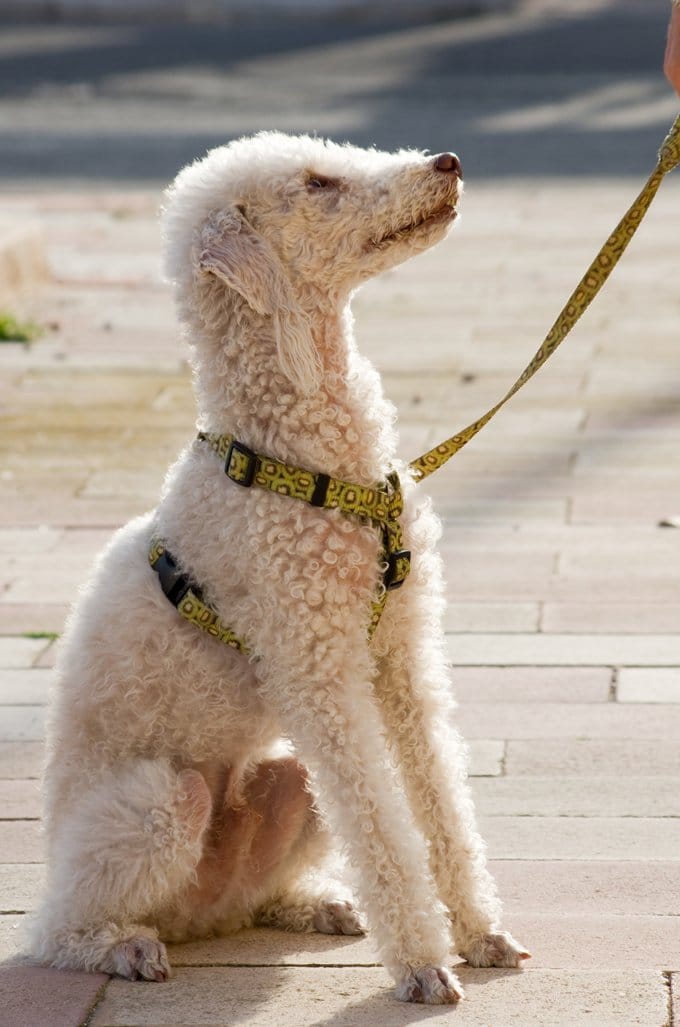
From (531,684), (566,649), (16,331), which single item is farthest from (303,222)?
(16,331)

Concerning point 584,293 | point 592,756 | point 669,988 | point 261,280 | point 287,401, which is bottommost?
point 669,988

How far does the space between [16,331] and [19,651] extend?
13.5 feet

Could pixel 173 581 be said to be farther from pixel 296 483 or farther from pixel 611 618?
pixel 611 618

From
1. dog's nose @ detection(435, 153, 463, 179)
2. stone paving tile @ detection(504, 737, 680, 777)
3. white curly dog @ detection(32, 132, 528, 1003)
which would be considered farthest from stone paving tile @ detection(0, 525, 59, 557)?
dog's nose @ detection(435, 153, 463, 179)

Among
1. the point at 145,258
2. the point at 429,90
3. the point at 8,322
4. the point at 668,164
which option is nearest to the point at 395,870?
the point at 668,164

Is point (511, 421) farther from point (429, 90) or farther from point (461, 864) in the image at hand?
point (429, 90)

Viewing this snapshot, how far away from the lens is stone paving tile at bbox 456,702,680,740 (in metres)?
4.24

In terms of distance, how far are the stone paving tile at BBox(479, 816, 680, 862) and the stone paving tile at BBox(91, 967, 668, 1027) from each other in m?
0.49

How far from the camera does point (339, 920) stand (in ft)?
11.5

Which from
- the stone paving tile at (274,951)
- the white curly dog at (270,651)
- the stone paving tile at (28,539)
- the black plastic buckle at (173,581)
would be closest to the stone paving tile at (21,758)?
the white curly dog at (270,651)

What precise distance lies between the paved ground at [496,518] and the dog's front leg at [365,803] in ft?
0.34

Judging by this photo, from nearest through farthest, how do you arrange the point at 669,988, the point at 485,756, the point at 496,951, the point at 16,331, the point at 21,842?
the point at 669,988 < the point at 496,951 < the point at 21,842 < the point at 485,756 < the point at 16,331

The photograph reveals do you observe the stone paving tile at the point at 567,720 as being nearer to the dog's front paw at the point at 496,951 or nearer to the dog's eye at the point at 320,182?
the dog's front paw at the point at 496,951

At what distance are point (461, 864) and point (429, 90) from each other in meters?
14.7
